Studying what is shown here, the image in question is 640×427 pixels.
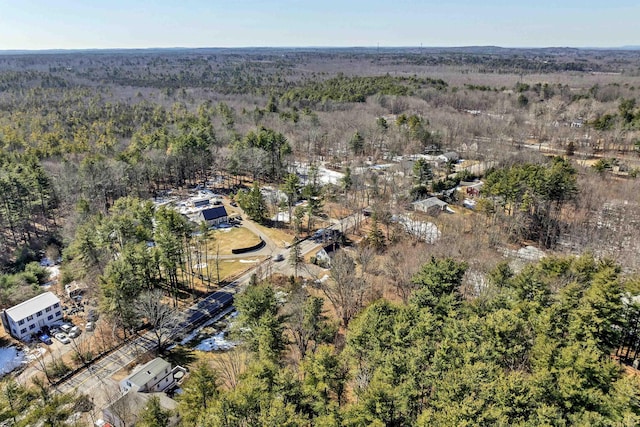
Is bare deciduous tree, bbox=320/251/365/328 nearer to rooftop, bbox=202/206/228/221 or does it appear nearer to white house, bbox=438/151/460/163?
rooftop, bbox=202/206/228/221

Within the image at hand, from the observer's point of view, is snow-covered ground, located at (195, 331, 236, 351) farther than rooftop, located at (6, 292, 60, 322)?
No

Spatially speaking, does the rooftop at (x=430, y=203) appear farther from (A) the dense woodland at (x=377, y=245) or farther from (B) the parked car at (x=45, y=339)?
(B) the parked car at (x=45, y=339)

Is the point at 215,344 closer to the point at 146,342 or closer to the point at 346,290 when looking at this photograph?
the point at 146,342

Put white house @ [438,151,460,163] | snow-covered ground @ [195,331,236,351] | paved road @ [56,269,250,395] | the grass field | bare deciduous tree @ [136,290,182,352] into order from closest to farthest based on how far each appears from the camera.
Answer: paved road @ [56,269,250,395] < bare deciduous tree @ [136,290,182,352] < snow-covered ground @ [195,331,236,351] < the grass field < white house @ [438,151,460,163]

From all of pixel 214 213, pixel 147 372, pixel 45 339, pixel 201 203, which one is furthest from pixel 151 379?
pixel 201 203

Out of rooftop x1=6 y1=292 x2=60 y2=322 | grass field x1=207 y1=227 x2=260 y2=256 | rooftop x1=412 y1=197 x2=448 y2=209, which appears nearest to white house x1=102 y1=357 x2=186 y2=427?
rooftop x1=6 y1=292 x2=60 y2=322

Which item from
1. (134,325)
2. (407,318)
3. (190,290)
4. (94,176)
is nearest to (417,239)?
(407,318)

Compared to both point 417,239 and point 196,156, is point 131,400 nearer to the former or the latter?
point 417,239

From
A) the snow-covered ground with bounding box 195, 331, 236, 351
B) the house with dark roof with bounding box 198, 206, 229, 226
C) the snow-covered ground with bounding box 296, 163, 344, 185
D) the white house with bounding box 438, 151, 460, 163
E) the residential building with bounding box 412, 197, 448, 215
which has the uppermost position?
the white house with bounding box 438, 151, 460, 163
